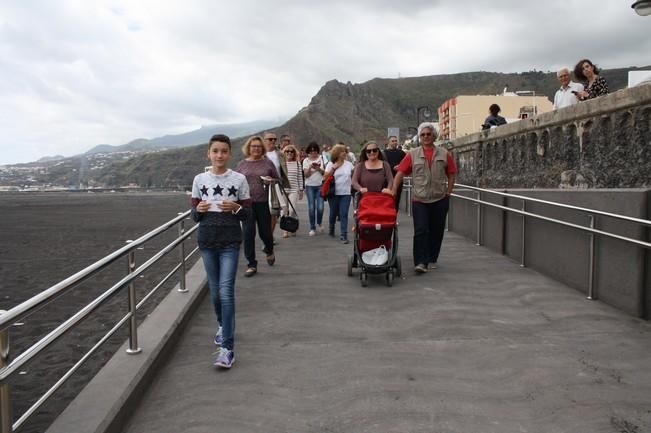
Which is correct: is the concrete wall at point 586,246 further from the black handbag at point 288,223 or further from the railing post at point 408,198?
the railing post at point 408,198

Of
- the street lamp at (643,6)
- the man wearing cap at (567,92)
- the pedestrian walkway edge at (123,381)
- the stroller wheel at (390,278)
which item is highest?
the street lamp at (643,6)

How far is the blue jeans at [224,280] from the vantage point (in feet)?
15.6

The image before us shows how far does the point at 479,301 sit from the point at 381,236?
53.1 inches

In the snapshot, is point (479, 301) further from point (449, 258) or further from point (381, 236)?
point (449, 258)

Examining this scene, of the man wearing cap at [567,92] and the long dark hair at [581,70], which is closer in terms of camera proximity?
the long dark hair at [581,70]

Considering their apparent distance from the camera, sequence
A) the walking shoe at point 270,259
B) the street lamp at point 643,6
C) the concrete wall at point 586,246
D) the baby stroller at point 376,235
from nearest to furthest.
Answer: the concrete wall at point 586,246 < the baby stroller at point 376,235 < the street lamp at point 643,6 < the walking shoe at point 270,259

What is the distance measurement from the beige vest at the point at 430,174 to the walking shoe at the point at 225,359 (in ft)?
12.7

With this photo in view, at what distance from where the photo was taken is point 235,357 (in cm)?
497

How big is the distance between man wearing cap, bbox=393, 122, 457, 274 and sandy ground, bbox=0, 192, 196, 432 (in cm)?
368

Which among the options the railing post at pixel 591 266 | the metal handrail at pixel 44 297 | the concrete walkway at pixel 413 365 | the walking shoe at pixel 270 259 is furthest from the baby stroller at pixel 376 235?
the metal handrail at pixel 44 297

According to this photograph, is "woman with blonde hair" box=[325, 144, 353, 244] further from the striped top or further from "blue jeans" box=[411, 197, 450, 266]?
"blue jeans" box=[411, 197, 450, 266]

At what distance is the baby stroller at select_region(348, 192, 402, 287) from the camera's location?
23.9ft

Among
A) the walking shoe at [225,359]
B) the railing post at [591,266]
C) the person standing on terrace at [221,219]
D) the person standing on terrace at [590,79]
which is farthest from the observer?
the person standing on terrace at [590,79]

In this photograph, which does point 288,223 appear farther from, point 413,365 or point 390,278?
point 413,365
